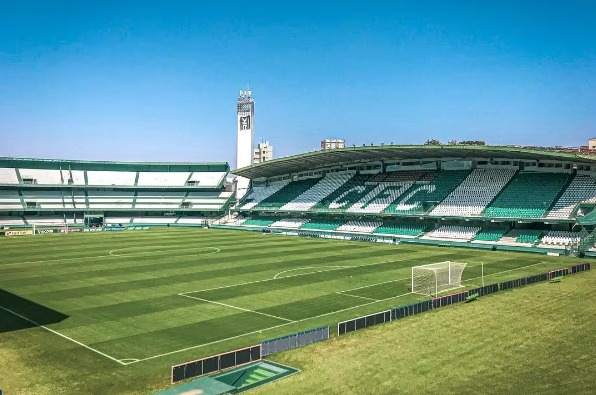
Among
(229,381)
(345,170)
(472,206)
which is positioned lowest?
(229,381)

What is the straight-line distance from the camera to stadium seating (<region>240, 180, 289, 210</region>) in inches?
4008

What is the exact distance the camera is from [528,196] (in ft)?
208

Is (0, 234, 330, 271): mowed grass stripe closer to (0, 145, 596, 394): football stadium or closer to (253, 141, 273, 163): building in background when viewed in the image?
(0, 145, 596, 394): football stadium

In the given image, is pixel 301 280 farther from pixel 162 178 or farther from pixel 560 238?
pixel 162 178

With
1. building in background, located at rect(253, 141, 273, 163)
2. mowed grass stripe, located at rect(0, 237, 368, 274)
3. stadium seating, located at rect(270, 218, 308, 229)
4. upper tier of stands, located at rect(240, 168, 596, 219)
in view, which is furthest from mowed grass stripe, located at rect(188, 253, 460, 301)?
building in background, located at rect(253, 141, 273, 163)

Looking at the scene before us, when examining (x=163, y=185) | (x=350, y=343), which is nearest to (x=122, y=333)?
(x=350, y=343)

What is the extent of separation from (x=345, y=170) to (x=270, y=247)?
113ft

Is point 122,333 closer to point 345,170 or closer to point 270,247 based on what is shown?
point 270,247

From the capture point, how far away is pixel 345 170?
93.4m

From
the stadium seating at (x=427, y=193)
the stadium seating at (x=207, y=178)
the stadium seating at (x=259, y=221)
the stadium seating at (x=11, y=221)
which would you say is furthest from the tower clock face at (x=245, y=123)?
the stadium seating at (x=11, y=221)

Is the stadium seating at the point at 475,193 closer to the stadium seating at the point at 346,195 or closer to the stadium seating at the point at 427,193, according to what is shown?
the stadium seating at the point at 427,193

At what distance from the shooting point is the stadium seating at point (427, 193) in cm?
7262

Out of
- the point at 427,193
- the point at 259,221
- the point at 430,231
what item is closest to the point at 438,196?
the point at 427,193

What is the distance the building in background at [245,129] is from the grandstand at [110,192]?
26.6 feet
